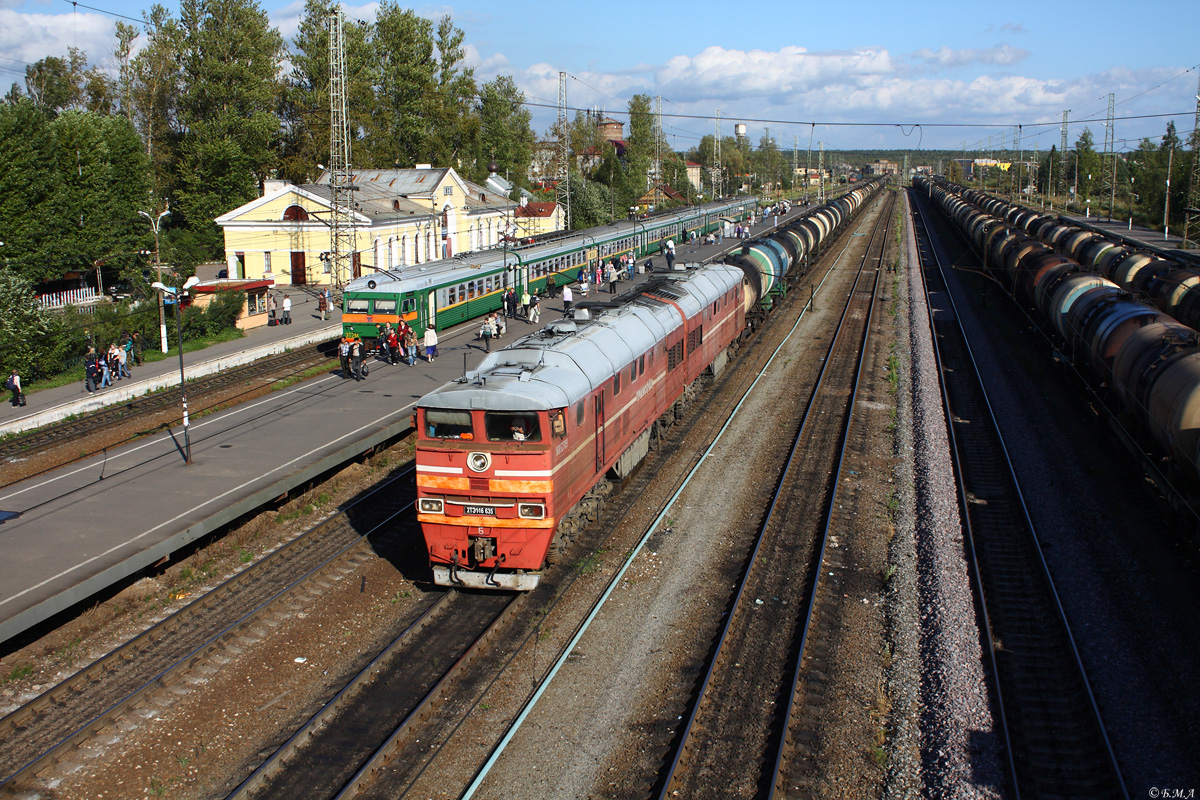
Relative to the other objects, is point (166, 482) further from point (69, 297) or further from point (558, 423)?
point (69, 297)

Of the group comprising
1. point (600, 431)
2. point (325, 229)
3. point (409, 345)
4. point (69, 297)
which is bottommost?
point (409, 345)

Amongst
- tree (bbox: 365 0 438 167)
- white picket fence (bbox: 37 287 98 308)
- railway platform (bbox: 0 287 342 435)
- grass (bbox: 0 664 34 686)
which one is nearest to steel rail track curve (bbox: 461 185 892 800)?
grass (bbox: 0 664 34 686)

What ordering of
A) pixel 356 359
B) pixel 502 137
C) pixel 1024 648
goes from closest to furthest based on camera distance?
pixel 1024 648
pixel 356 359
pixel 502 137

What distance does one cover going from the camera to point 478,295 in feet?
133

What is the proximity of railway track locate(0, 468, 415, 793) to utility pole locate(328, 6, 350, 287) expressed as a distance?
30873 mm

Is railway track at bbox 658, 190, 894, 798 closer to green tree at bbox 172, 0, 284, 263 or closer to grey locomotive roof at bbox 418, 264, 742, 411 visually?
grey locomotive roof at bbox 418, 264, 742, 411

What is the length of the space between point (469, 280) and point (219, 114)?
127 ft

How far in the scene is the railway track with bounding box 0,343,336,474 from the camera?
79.8ft

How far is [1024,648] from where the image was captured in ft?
42.8

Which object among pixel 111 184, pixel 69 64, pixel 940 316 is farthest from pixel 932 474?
pixel 69 64

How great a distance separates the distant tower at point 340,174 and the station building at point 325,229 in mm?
537

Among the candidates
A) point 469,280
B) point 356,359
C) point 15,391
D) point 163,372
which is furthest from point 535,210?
point 15,391

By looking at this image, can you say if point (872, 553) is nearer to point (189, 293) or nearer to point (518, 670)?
point (518, 670)

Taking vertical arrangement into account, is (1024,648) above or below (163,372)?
below
